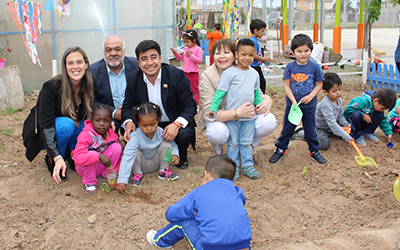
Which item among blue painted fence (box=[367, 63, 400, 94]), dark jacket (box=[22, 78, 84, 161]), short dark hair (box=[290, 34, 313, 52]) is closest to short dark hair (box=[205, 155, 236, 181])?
dark jacket (box=[22, 78, 84, 161])

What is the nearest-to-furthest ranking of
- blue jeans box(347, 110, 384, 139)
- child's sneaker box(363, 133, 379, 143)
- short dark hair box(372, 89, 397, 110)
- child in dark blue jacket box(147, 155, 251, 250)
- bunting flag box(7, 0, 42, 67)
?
1. child in dark blue jacket box(147, 155, 251, 250)
2. short dark hair box(372, 89, 397, 110)
3. blue jeans box(347, 110, 384, 139)
4. child's sneaker box(363, 133, 379, 143)
5. bunting flag box(7, 0, 42, 67)

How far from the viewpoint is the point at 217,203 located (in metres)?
Answer: 2.06

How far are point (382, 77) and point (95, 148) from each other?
616cm

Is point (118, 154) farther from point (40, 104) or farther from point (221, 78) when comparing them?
point (221, 78)

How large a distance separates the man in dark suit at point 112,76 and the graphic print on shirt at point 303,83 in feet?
5.87

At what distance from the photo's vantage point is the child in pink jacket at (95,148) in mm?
3178

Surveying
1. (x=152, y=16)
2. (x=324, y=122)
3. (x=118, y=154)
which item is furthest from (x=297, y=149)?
(x=152, y=16)

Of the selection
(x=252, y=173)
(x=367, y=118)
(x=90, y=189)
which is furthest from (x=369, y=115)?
(x=90, y=189)

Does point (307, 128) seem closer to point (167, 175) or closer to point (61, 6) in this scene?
point (167, 175)

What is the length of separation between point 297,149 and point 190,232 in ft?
8.10

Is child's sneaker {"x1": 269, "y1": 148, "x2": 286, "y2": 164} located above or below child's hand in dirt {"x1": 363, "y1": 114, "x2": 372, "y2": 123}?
below

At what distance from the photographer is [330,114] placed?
420cm

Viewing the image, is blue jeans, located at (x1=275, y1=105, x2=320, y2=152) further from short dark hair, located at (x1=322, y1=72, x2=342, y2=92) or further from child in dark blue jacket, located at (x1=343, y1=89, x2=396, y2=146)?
child in dark blue jacket, located at (x1=343, y1=89, x2=396, y2=146)

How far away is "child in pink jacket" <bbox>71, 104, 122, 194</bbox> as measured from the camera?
318 cm
